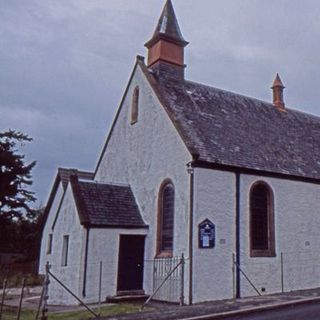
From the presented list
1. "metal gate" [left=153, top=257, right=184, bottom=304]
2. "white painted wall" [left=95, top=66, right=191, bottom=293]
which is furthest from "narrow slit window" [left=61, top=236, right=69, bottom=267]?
"metal gate" [left=153, top=257, right=184, bottom=304]

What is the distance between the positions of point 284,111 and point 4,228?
93.2 ft

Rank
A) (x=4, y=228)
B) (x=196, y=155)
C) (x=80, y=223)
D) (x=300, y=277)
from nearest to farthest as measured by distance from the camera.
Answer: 1. (x=196, y=155)
2. (x=80, y=223)
3. (x=300, y=277)
4. (x=4, y=228)

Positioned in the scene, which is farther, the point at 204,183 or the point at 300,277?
the point at 300,277

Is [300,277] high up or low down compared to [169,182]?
down

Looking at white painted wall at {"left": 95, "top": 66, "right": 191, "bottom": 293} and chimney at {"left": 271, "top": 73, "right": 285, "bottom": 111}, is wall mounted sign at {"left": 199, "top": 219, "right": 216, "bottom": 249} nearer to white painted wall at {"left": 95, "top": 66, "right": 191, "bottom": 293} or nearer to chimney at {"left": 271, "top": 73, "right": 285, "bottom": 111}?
white painted wall at {"left": 95, "top": 66, "right": 191, "bottom": 293}

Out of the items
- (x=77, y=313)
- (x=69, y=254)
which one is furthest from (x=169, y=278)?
(x=69, y=254)

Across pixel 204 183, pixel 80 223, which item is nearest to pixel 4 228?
pixel 80 223

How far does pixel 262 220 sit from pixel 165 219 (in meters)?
4.25

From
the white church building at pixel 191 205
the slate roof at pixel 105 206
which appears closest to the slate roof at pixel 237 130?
the white church building at pixel 191 205

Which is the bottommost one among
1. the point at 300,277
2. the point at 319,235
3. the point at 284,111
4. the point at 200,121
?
the point at 300,277

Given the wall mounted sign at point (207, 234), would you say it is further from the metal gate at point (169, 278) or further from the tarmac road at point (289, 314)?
the tarmac road at point (289, 314)

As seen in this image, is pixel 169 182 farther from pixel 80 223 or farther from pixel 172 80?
pixel 172 80

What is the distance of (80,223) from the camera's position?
722 inches

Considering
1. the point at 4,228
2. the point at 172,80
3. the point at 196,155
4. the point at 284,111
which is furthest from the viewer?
the point at 4,228
